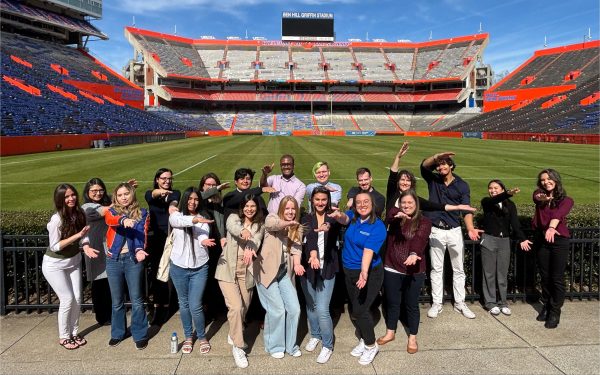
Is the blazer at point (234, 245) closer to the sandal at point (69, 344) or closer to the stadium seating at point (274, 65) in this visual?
the sandal at point (69, 344)

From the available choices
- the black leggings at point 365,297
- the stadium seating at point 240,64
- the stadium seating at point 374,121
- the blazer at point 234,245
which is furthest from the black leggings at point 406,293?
the stadium seating at point 240,64

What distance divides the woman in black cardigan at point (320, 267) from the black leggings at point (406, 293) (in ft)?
2.10

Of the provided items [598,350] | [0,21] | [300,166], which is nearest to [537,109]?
[300,166]

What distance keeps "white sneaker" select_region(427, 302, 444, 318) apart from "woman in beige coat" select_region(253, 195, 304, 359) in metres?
1.93

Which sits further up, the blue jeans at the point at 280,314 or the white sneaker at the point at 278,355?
the blue jeans at the point at 280,314

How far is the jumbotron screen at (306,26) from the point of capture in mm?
90812

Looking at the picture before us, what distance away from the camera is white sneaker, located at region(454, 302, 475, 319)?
5.14 meters

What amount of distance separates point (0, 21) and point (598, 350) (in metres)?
71.4

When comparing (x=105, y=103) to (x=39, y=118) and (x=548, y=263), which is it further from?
(x=548, y=263)

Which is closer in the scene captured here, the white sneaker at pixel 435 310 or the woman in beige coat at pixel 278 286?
the woman in beige coat at pixel 278 286

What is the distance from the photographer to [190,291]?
4.40m

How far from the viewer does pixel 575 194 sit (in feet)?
39.1

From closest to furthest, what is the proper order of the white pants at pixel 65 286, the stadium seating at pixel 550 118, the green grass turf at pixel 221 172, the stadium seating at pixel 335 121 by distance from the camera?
1. the white pants at pixel 65 286
2. the green grass turf at pixel 221 172
3. the stadium seating at pixel 550 118
4. the stadium seating at pixel 335 121

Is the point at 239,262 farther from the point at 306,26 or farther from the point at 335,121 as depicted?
the point at 306,26
